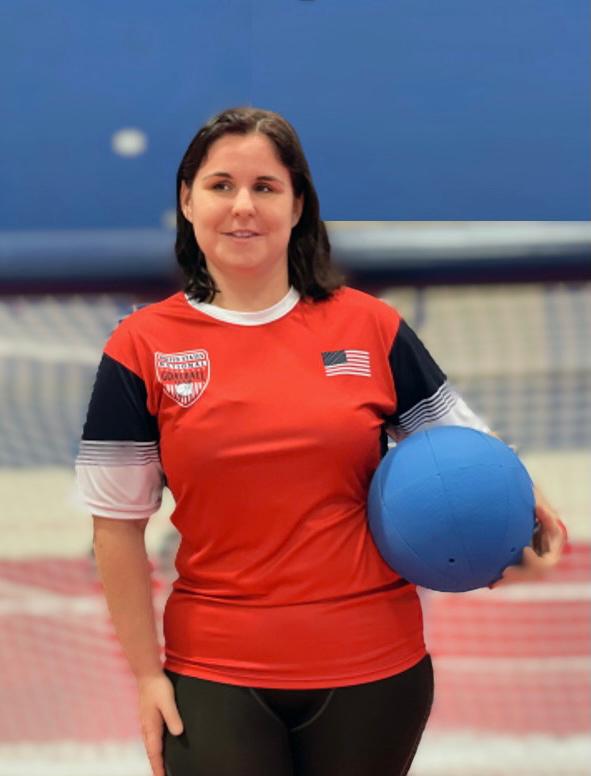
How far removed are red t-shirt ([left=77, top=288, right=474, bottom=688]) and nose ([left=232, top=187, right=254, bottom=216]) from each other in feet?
0.43

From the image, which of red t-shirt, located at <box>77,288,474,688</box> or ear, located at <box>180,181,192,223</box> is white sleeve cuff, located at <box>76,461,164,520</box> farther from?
ear, located at <box>180,181,192,223</box>

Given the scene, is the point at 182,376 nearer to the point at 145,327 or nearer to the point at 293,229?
the point at 145,327

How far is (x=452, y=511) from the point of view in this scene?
0.98 meters

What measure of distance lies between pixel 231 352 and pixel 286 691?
41 centimetres

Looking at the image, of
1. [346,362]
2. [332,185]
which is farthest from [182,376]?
[332,185]

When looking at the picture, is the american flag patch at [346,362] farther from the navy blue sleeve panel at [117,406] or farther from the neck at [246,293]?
the navy blue sleeve panel at [117,406]

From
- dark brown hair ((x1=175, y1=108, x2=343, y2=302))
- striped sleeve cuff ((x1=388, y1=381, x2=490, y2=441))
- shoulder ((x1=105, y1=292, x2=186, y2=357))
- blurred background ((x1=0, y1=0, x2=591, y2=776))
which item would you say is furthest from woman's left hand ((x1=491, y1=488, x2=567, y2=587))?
shoulder ((x1=105, y1=292, x2=186, y2=357))

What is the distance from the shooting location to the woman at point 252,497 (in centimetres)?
101

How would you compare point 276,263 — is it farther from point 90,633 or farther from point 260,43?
point 90,633

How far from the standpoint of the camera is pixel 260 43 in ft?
5.00

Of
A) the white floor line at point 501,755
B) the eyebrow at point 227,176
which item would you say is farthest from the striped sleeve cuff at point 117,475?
the white floor line at point 501,755

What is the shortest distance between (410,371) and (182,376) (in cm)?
30

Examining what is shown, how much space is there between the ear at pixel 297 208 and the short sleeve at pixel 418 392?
0.62 ft

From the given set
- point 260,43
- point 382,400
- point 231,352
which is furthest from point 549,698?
point 260,43
